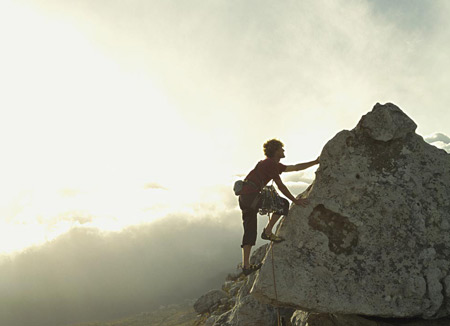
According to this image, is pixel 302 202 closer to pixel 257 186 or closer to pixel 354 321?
pixel 257 186

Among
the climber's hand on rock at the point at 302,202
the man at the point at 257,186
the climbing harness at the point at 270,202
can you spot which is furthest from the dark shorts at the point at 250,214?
the climber's hand on rock at the point at 302,202

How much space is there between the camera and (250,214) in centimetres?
1262

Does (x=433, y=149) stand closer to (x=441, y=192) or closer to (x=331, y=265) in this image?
(x=441, y=192)

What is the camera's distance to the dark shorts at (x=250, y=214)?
488 inches

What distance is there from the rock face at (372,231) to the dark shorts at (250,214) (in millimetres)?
1055

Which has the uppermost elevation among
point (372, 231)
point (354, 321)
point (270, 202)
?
point (270, 202)

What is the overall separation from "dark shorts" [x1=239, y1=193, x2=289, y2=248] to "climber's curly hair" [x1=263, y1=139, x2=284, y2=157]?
186cm

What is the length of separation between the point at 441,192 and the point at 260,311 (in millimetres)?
11447

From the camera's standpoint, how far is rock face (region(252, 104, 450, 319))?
10453 millimetres

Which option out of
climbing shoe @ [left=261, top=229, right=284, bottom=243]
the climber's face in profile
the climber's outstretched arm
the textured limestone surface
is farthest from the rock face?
the climber's face in profile

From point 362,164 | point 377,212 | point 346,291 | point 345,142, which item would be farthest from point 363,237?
point 345,142

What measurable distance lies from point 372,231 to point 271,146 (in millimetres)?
5156

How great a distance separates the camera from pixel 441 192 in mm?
11312

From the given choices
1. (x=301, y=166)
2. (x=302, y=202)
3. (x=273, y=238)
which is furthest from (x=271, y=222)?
(x=301, y=166)
